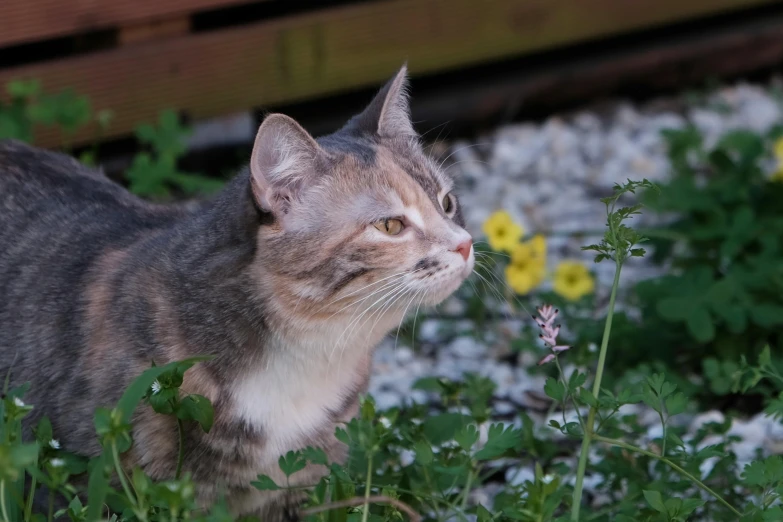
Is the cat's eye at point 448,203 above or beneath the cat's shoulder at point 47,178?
above

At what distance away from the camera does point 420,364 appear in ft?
12.0

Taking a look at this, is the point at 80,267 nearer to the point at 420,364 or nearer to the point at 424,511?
the point at 424,511

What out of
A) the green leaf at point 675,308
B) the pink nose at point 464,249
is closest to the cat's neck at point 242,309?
the pink nose at point 464,249

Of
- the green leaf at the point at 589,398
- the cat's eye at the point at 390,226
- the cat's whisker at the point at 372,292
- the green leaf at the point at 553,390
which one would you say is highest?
the cat's eye at the point at 390,226

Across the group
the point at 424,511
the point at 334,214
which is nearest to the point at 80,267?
the point at 334,214

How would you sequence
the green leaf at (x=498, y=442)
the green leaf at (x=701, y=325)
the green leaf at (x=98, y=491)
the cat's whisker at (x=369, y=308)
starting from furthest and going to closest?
the green leaf at (x=701, y=325) < the cat's whisker at (x=369, y=308) < the green leaf at (x=498, y=442) < the green leaf at (x=98, y=491)

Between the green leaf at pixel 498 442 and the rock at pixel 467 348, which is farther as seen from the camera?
the rock at pixel 467 348

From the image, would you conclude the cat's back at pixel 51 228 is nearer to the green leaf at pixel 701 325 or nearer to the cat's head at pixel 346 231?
the cat's head at pixel 346 231

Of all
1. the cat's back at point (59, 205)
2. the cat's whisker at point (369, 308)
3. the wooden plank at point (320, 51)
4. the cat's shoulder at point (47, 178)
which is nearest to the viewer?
the cat's whisker at point (369, 308)

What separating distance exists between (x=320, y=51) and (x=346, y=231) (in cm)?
236

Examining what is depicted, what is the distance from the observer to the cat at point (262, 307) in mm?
2316

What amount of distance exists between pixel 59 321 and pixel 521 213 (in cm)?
242

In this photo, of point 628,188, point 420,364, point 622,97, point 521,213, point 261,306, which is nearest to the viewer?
point 628,188

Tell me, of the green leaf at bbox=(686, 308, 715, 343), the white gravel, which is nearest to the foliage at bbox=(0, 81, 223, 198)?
the white gravel
